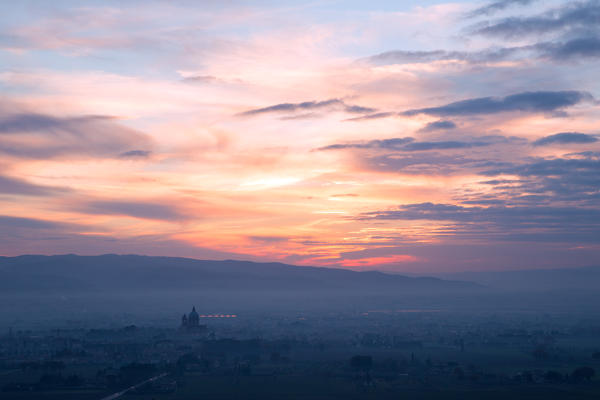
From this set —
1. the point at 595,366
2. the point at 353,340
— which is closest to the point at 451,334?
the point at 353,340

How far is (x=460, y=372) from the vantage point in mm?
92812

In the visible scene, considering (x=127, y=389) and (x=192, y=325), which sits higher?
(x=192, y=325)

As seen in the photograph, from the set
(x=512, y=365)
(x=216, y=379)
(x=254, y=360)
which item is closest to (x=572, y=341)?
(x=512, y=365)

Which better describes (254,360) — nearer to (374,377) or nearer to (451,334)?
(374,377)

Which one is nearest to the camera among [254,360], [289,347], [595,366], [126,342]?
[595,366]

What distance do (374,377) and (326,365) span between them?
12.3m

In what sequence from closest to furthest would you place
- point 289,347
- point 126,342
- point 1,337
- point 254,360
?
point 254,360
point 289,347
point 126,342
point 1,337

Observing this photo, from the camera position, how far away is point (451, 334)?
156 m

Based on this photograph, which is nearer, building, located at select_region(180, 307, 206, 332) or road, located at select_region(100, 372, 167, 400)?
road, located at select_region(100, 372, 167, 400)

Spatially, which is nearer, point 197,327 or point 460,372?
point 460,372

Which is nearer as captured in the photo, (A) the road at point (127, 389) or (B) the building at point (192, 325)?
(A) the road at point (127, 389)

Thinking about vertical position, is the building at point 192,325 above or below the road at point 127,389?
above

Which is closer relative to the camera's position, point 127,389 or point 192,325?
point 127,389

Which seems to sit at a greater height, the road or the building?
the building
